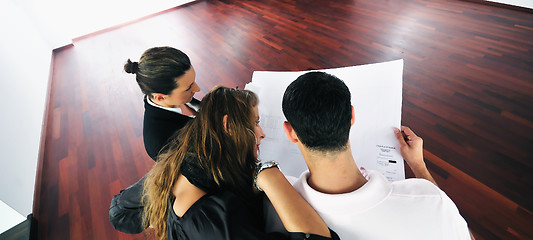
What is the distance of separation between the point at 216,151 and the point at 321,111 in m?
0.38

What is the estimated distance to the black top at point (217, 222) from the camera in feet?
1.89

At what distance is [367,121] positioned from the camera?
888 millimetres

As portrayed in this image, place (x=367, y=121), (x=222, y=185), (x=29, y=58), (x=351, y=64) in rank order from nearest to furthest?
(x=222, y=185) < (x=367, y=121) < (x=351, y=64) < (x=29, y=58)

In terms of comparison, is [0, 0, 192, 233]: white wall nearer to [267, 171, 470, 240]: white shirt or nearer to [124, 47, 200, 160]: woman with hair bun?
[124, 47, 200, 160]: woman with hair bun

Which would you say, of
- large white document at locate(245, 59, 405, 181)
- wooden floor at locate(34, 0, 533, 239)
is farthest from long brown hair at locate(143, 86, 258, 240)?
wooden floor at locate(34, 0, 533, 239)

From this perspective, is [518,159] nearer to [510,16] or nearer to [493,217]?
[493,217]

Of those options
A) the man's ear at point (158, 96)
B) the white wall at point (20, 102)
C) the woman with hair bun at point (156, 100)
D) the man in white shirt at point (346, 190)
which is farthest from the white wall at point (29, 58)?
the man in white shirt at point (346, 190)

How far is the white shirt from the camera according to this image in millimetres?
524

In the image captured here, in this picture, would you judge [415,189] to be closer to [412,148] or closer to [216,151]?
[412,148]

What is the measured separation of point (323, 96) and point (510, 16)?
333 cm

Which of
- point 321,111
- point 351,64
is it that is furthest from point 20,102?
point 351,64

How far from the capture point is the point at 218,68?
278 centimetres

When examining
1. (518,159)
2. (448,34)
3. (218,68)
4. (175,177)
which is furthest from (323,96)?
(448,34)

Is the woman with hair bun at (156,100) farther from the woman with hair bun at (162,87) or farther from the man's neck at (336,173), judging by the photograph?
the man's neck at (336,173)
